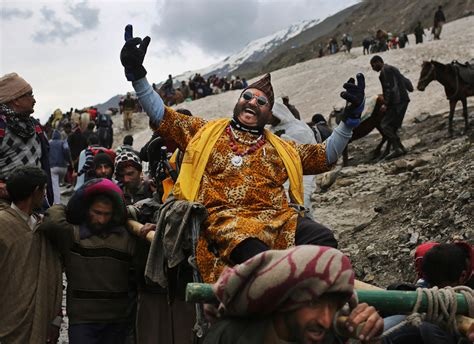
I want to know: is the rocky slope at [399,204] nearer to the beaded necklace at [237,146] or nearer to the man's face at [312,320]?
the beaded necklace at [237,146]

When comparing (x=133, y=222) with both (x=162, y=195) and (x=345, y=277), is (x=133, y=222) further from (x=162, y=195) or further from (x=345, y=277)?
(x=345, y=277)

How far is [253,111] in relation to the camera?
13.0 feet

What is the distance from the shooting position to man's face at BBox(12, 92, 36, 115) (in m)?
4.87

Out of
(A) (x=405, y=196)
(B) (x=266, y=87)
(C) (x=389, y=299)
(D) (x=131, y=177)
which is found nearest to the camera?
(C) (x=389, y=299)

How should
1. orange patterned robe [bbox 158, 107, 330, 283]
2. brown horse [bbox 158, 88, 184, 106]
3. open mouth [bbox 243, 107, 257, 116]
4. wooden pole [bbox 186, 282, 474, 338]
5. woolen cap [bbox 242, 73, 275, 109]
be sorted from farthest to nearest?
brown horse [bbox 158, 88, 184, 106] → woolen cap [bbox 242, 73, 275, 109] → open mouth [bbox 243, 107, 257, 116] → orange patterned robe [bbox 158, 107, 330, 283] → wooden pole [bbox 186, 282, 474, 338]

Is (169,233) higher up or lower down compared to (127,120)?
higher up

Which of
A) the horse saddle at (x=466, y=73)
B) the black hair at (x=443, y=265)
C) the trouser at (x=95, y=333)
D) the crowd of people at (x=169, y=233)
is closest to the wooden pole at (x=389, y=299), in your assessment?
the crowd of people at (x=169, y=233)

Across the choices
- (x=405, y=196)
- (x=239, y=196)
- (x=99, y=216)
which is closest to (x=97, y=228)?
(x=99, y=216)

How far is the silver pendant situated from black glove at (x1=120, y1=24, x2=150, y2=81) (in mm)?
680

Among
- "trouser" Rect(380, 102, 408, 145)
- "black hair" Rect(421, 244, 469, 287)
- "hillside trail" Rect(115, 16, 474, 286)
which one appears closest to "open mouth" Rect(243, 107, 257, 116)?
"black hair" Rect(421, 244, 469, 287)

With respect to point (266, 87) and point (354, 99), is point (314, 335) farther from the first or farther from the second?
point (266, 87)

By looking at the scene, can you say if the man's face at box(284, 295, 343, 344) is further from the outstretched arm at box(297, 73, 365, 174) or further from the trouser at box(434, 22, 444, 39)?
the trouser at box(434, 22, 444, 39)

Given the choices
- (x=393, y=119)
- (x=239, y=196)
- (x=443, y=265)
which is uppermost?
(x=239, y=196)

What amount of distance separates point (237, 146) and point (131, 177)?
1923 millimetres
